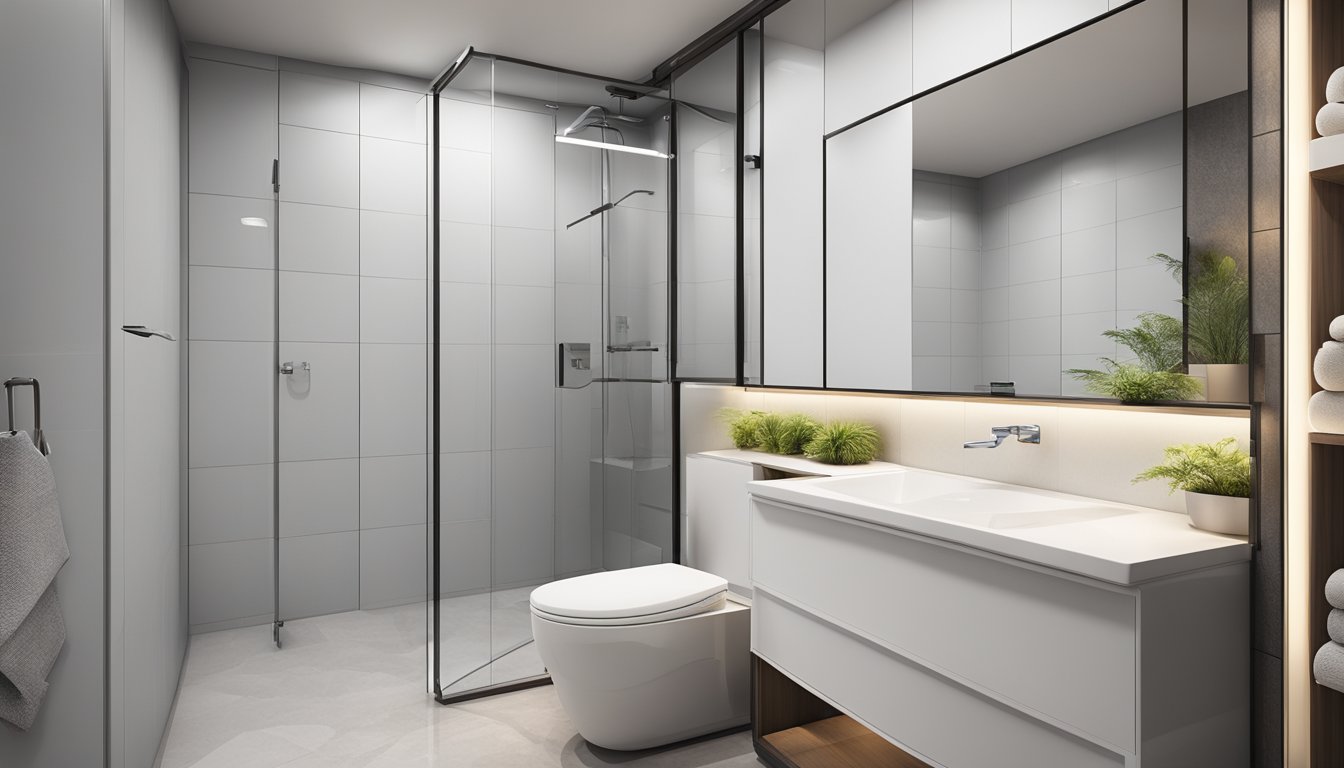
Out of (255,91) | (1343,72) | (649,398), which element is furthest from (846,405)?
(255,91)

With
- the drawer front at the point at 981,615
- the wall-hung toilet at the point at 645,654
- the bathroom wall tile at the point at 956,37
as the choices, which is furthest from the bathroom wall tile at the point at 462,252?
the bathroom wall tile at the point at 956,37

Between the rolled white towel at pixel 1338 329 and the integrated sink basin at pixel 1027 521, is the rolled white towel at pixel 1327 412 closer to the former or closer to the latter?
the rolled white towel at pixel 1338 329

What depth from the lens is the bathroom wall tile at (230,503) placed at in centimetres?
314

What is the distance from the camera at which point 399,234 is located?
3.41 meters

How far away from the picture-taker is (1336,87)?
1.17m

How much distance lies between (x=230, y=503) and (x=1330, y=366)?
11.8 ft

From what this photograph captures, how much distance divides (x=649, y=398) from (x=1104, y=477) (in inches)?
65.8

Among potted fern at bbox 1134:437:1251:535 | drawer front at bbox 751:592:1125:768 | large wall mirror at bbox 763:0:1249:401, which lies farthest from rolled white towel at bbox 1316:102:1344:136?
drawer front at bbox 751:592:1125:768

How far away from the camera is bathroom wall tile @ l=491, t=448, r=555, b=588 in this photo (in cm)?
270

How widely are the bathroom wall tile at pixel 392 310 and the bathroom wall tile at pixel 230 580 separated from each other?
1.01 m

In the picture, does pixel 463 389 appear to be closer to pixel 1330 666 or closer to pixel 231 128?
pixel 231 128

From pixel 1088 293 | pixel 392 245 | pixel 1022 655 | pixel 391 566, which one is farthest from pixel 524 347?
pixel 1022 655

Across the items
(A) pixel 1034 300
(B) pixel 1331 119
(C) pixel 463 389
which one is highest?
(B) pixel 1331 119

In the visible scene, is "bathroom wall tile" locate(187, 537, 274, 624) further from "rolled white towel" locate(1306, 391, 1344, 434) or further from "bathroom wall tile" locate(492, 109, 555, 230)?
"rolled white towel" locate(1306, 391, 1344, 434)
